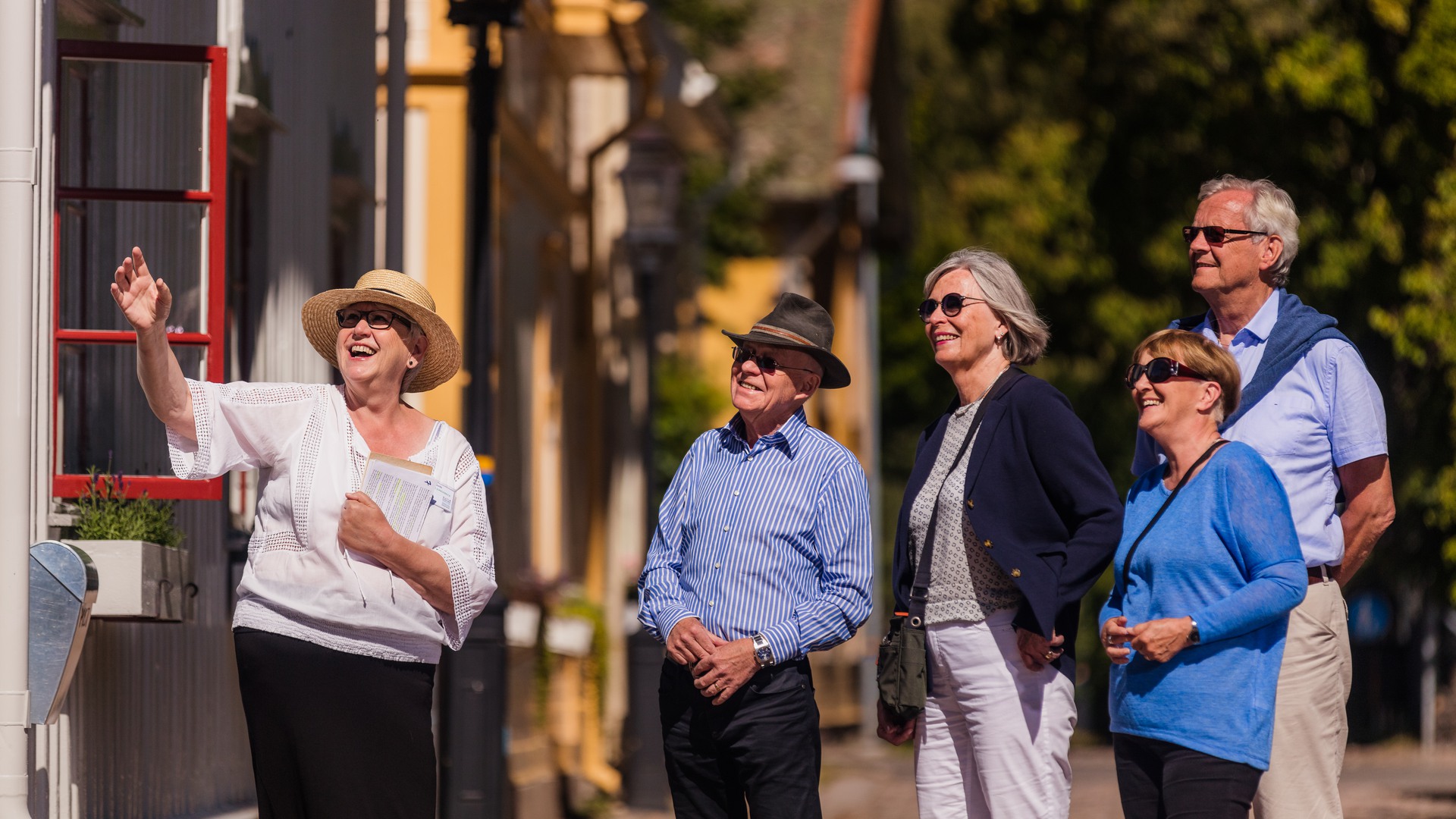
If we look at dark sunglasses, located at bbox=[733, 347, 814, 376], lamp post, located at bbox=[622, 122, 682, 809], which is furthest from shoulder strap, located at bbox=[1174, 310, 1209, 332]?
lamp post, located at bbox=[622, 122, 682, 809]

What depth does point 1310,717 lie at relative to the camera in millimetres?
4609

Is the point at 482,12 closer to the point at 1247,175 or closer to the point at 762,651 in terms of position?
the point at 762,651

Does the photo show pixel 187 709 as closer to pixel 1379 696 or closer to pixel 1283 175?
pixel 1283 175

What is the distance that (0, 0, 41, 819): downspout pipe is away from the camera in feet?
14.7

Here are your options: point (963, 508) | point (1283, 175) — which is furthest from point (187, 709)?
point (1283, 175)

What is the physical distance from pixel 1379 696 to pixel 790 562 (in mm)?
18066

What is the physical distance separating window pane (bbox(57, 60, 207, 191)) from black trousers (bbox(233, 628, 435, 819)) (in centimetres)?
167

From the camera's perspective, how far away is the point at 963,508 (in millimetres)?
4773

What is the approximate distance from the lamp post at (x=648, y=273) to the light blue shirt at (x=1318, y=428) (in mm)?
8141

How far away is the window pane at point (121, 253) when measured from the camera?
216 inches

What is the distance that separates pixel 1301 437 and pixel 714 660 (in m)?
1.56

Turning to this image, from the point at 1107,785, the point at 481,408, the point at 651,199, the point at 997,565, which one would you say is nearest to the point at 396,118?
the point at 481,408

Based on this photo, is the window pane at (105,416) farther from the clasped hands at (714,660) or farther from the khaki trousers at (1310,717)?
the khaki trousers at (1310,717)

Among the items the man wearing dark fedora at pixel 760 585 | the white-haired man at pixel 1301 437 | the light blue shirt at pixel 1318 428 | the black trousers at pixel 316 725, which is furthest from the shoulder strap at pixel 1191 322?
the black trousers at pixel 316 725
